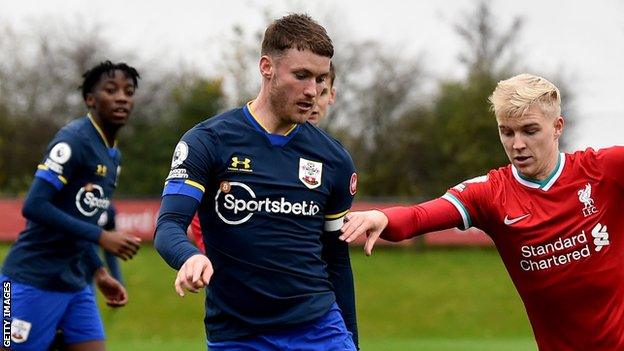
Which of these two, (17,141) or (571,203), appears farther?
(17,141)

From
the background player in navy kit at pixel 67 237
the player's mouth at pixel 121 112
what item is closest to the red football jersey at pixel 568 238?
the background player in navy kit at pixel 67 237

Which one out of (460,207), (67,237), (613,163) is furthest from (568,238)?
(67,237)

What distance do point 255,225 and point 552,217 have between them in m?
1.61

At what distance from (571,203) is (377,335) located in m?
15.6

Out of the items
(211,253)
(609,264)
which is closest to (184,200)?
(211,253)

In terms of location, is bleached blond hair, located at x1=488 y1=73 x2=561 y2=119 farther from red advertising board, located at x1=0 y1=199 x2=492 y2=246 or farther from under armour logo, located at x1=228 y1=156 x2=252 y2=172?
red advertising board, located at x1=0 y1=199 x2=492 y2=246

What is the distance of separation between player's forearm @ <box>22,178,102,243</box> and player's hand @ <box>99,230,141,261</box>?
57 millimetres

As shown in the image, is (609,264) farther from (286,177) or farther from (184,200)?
(184,200)

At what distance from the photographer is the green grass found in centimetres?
1916

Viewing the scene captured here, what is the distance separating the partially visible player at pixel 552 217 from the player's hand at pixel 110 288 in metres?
3.67

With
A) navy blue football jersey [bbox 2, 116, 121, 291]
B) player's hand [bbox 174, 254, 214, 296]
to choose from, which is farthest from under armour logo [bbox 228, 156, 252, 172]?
navy blue football jersey [bbox 2, 116, 121, 291]

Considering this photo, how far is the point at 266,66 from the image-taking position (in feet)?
18.9

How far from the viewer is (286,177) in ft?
18.3

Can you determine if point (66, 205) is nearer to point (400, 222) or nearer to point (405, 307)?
point (400, 222)
